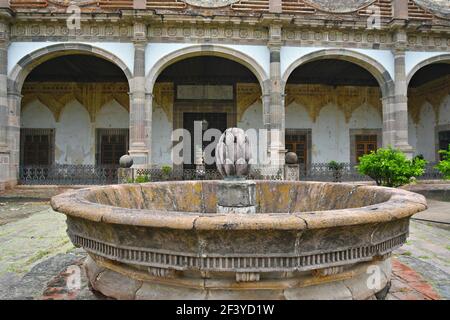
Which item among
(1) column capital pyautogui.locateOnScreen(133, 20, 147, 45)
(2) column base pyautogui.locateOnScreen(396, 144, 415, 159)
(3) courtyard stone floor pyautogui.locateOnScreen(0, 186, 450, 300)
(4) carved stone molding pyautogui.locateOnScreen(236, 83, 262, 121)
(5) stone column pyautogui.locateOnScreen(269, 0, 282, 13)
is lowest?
(3) courtyard stone floor pyautogui.locateOnScreen(0, 186, 450, 300)

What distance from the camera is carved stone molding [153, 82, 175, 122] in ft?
49.8

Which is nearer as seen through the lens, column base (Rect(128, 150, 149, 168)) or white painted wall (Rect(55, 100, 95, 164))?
column base (Rect(128, 150, 149, 168))

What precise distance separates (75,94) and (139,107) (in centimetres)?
625

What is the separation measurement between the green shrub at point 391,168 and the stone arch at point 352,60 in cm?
439

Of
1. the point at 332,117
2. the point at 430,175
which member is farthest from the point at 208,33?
the point at 430,175

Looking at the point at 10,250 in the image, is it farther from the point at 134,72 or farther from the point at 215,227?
the point at 134,72

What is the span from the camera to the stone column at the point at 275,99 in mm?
11148

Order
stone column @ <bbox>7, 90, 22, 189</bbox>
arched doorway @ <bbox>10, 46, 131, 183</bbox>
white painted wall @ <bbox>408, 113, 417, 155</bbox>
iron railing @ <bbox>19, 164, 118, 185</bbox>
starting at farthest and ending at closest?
white painted wall @ <bbox>408, 113, 417, 155</bbox>, arched doorway @ <bbox>10, 46, 131, 183</bbox>, iron railing @ <bbox>19, 164, 118, 185</bbox>, stone column @ <bbox>7, 90, 22, 189</bbox>

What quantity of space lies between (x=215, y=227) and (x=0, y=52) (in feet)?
40.1

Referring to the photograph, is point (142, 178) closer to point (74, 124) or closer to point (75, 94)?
point (74, 124)

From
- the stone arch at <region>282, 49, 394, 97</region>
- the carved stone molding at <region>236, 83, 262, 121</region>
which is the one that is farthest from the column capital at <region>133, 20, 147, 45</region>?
the carved stone molding at <region>236, 83, 262, 121</region>

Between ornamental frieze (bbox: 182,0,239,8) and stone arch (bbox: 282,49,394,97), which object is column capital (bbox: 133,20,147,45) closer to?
ornamental frieze (bbox: 182,0,239,8)

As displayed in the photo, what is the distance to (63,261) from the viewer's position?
391 cm

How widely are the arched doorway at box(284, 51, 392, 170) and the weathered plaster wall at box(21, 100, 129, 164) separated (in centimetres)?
850
